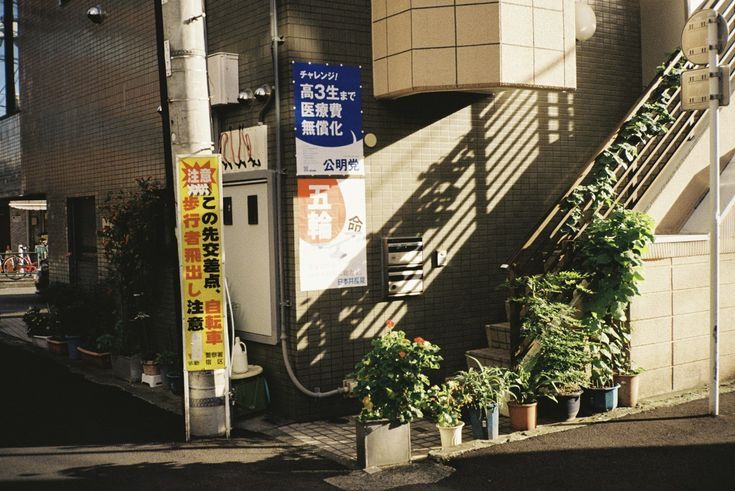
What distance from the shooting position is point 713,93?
8.98m

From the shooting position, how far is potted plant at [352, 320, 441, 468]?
25.9 ft

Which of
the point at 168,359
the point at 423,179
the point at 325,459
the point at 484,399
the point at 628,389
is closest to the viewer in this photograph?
the point at 325,459

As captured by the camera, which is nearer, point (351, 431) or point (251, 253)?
point (351, 431)

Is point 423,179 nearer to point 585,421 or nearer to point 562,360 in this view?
point 562,360

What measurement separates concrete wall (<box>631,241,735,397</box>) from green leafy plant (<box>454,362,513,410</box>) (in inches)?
84.2

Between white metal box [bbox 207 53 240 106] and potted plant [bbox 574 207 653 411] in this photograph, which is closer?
potted plant [bbox 574 207 653 411]

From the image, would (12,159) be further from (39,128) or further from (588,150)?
(588,150)

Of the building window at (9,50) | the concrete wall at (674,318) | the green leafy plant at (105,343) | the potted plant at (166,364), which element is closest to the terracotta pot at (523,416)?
the concrete wall at (674,318)

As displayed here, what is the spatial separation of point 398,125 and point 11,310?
16.4 meters

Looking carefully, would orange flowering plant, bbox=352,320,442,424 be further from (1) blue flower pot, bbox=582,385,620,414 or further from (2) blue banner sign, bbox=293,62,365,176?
(2) blue banner sign, bbox=293,62,365,176

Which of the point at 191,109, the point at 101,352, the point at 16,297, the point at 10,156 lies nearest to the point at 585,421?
the point at 191,109

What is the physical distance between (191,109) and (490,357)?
4941 millimetres

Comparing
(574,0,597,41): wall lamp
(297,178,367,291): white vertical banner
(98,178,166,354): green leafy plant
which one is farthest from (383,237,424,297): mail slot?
(574,0,597,41): wall lamp

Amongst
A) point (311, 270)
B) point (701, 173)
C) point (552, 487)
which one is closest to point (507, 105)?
point (701, 173)
